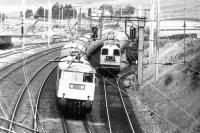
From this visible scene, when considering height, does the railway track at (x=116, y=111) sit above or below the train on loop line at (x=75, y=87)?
below

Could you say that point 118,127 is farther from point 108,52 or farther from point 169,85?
point 108,52

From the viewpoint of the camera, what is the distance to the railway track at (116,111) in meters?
23.9

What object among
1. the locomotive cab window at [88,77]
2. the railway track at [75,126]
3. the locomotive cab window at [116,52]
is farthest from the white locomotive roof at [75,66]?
the locomotive cab window at [116,52]

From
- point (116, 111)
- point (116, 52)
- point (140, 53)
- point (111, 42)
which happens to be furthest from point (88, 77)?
point (111, 42)

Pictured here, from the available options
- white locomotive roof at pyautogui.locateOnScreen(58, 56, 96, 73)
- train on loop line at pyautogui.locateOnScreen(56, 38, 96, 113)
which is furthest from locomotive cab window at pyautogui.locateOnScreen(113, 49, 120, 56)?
train on loop line at pyautogui.locateOnScreen(56, 38, 96, 113)

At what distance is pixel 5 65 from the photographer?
44.4 m

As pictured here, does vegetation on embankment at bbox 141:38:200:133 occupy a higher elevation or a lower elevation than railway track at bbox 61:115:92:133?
higher

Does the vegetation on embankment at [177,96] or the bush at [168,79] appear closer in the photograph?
the vegetation on embankment at [177,96]

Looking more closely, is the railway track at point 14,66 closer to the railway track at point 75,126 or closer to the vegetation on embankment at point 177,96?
the vegetation on embankment at point 177,96

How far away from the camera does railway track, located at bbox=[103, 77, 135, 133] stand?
23922 mm

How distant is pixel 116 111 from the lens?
2773cm

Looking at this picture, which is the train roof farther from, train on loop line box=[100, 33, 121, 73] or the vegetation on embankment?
the vegetation on embankment

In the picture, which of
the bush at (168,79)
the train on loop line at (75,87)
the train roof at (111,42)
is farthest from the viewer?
the train roof at (111,42)

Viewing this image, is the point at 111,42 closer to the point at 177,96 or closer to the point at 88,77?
the point at 177,96
